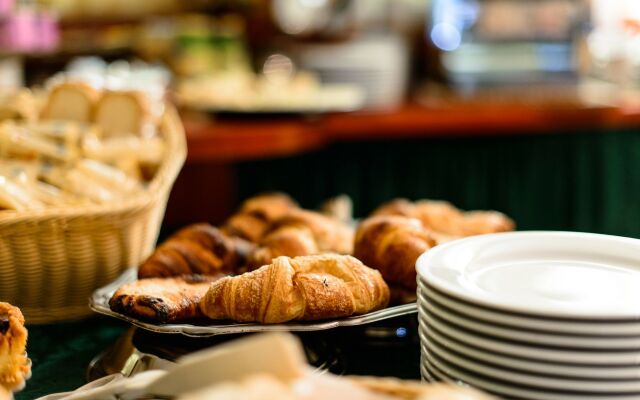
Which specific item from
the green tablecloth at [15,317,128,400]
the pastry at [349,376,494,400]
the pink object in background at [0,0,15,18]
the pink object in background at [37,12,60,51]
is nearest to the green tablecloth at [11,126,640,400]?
the pink object in background at [37,12,60,51]

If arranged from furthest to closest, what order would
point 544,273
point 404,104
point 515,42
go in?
point 515,42 < point 404,104 < point 544,273

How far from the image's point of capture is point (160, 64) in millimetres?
4551

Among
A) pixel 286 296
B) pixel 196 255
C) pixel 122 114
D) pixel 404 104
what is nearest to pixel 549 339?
pixel 286 296

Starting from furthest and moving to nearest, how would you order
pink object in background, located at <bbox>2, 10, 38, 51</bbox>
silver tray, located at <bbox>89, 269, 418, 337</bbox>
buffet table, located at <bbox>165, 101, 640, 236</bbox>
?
buffet table, located at <bbox>165, 101, 640, 236</bbox>, pink object in background, located at <bbox>2, 10, 38, 51</bbox>, silver tray, located at <bbox>89, 269, 418, 337</bbox>

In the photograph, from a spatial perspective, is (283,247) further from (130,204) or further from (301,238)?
(130,204)

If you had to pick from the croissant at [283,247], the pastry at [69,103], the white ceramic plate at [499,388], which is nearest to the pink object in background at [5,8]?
the pastry at [69,103]

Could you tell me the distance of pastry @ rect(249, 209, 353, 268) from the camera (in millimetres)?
1097

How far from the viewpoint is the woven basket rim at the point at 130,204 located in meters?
1.07

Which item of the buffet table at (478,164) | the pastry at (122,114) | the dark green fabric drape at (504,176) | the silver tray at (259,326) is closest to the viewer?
the silver tray at (259,326)

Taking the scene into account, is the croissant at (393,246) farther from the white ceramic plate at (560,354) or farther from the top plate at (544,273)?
the white ceramic plate at (560,354)

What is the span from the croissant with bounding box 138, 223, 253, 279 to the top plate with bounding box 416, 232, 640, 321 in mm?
359

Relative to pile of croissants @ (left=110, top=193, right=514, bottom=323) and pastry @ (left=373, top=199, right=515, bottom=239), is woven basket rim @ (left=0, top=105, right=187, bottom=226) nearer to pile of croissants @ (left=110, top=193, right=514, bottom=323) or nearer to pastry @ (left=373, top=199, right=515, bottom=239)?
pile of croissants @ (left=110, top=193, right=514, bottom=323)

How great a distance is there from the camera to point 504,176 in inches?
146

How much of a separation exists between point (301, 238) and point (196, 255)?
0.15m
